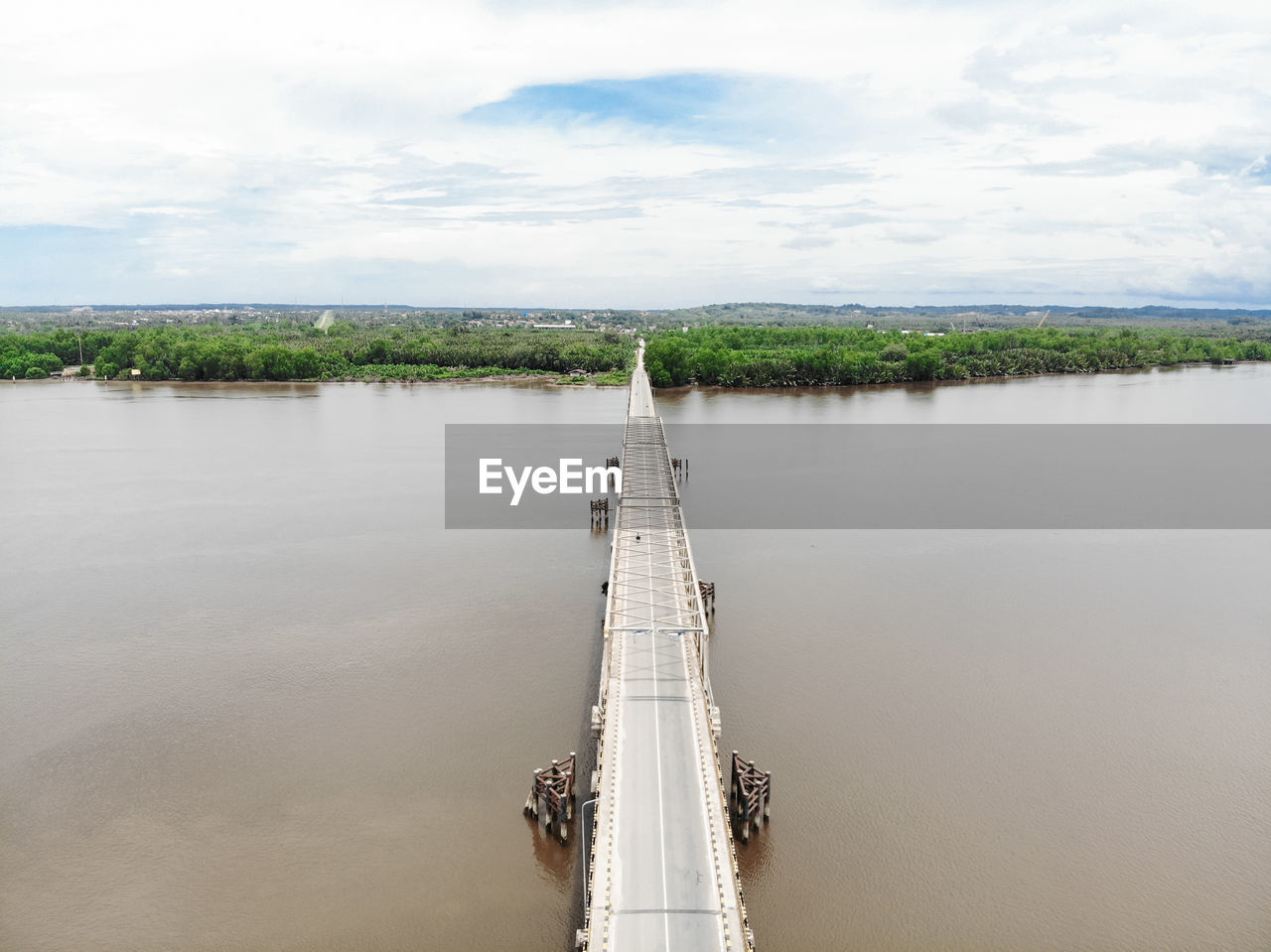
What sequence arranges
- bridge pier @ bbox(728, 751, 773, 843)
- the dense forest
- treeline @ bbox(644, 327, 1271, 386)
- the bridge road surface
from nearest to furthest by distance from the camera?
the bridge road surface → bridge pier @ bbox(728, 751, 773, 843) → treeline @ bbox(644, 327, 1271, 386) → the dense forest

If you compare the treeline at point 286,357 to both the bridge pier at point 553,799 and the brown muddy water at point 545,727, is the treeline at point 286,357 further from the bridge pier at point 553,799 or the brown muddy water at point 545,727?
the bridge pier at point 553,799

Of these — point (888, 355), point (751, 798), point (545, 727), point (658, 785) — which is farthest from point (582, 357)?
point (658, 785)

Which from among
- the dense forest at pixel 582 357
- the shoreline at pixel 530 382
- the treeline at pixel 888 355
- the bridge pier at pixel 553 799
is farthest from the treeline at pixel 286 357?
the bridge pier at pixel 553 799

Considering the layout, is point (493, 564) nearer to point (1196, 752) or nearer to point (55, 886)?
point (55, 886)

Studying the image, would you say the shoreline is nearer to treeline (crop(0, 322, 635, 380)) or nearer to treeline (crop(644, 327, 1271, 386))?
treeline (crop(644, 327, 1271, 386))

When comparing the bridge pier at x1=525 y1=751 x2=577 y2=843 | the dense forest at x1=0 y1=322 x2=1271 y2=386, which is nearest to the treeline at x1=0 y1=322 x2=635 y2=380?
the dense forest at x1=0 y1=322 x2=1271 y2=386

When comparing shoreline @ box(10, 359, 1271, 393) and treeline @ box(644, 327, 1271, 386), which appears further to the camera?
treeline @ box(644, 327, 1271, 386)

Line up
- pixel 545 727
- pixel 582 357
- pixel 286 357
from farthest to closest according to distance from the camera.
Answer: pixel 582 357 < pixel 286 357 < pixel 545 727

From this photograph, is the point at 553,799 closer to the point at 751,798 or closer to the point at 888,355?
the point at 751,798

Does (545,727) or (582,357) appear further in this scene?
(582,357)
